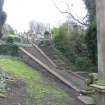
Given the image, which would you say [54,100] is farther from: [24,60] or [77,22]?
[77,22]

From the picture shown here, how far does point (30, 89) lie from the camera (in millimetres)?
10875

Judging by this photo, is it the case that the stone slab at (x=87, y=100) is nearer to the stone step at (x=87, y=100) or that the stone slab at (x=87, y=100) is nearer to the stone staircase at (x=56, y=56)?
the stone step at (x=87, y=100)

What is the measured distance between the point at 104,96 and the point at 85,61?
1021 cm

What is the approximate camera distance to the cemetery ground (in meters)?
9.34

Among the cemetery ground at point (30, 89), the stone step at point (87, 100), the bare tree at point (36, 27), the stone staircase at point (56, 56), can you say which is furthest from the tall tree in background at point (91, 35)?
the bare tree at point (36, 27)

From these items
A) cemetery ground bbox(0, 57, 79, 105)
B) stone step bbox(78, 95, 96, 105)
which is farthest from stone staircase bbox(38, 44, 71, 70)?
stone step bbox(78, 95, 96, 105)

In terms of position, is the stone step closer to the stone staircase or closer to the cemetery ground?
the cemetery ground

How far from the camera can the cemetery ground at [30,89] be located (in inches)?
368

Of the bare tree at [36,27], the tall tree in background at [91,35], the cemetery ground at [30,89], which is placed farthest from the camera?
the bare tree at [36,27]

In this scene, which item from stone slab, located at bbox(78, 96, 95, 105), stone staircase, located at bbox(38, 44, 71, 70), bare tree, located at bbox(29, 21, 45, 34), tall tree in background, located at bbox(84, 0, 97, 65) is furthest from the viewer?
bare tree, located at bbox(29, 21, 45, 34)

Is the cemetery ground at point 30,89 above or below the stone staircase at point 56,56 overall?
below

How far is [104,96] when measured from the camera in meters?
7.87

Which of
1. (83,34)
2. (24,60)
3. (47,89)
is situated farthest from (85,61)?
(47,89)

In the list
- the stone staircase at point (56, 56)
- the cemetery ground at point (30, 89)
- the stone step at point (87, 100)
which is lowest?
the stone step at point (87, 100)
